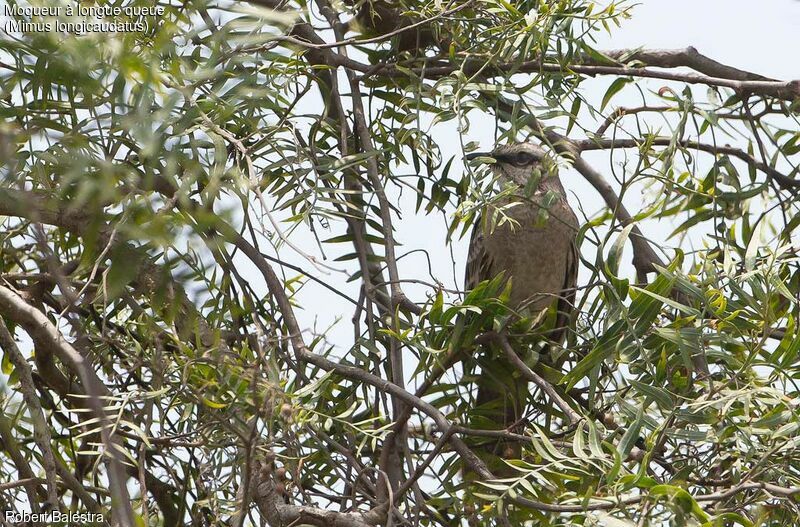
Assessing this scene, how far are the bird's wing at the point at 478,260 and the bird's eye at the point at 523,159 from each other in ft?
0.78

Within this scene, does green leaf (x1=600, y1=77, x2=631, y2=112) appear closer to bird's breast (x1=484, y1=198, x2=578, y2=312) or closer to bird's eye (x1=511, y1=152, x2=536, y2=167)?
bird's breast (x1=484, y1=198, x2=578, y2=312)

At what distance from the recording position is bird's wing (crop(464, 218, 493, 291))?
125 inches

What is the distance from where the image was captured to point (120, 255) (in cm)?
92

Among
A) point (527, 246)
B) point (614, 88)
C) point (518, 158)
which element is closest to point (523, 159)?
point (518, 158)

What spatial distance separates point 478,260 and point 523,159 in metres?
0.36

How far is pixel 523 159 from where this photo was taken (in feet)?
10.4

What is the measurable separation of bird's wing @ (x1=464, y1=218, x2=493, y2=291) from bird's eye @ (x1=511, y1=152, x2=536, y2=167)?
239mm

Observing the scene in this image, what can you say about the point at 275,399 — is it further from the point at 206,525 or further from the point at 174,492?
the point at 174,492

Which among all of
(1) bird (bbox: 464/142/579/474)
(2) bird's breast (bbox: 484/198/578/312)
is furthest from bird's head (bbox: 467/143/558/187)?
(2) bird's breast (bbox: 484/198/578/312)

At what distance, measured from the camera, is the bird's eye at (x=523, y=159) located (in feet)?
10.3

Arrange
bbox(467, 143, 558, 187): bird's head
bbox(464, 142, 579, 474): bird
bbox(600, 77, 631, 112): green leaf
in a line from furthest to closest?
bbox(467, 143, 558, 187): bird's head → bbox(464, 142, 579, 474): bird → bbox(600, 77, 631, 112): green leaf

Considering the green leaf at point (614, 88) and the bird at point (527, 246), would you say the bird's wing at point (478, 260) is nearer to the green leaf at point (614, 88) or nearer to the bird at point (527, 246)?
the bird at point (527, 246)

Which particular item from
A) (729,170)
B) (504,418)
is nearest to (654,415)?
(504,418)

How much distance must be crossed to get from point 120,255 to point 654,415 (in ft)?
3.73
